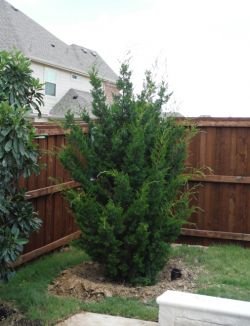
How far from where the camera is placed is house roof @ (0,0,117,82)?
1870cm

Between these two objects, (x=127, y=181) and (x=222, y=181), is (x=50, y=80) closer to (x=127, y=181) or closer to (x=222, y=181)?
(x=222, y=181)

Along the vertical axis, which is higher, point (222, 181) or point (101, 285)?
point (222, 181)

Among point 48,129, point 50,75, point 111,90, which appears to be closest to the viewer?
point 48,129

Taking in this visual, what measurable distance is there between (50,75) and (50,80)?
0.79ft

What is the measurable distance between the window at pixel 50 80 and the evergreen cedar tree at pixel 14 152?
16.4m

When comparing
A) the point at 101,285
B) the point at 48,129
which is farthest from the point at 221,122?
the point at 101,285

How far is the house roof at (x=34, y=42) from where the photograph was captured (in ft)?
61.3

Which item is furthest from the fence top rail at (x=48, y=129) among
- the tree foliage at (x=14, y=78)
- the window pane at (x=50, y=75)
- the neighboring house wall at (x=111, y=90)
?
the window pane at (x=50, y=75)

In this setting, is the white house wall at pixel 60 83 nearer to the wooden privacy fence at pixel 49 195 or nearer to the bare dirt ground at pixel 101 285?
the wooden privacy fence at pixel 49 195

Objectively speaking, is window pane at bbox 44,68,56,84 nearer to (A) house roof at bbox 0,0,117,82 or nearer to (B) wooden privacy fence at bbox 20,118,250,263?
(A) house roof at bbox 0,0,117,82

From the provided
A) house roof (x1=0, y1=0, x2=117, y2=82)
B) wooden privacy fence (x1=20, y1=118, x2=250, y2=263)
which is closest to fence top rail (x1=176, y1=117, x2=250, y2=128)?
wooden privacy fence (x1=20, y1=118, x2=250, y2=263)

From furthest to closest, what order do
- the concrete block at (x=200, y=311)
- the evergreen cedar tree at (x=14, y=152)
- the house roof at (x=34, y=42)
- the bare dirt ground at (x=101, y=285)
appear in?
the house roof at (x=34, y=42) < the bare dirt ground at (x=101, y=285) < the evergreen cedar tree at (x=14, y=152) < the concrete block at (x=200, y=311)

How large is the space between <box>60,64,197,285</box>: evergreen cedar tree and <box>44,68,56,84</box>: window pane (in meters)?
15.6

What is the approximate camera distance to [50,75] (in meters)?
20.7
